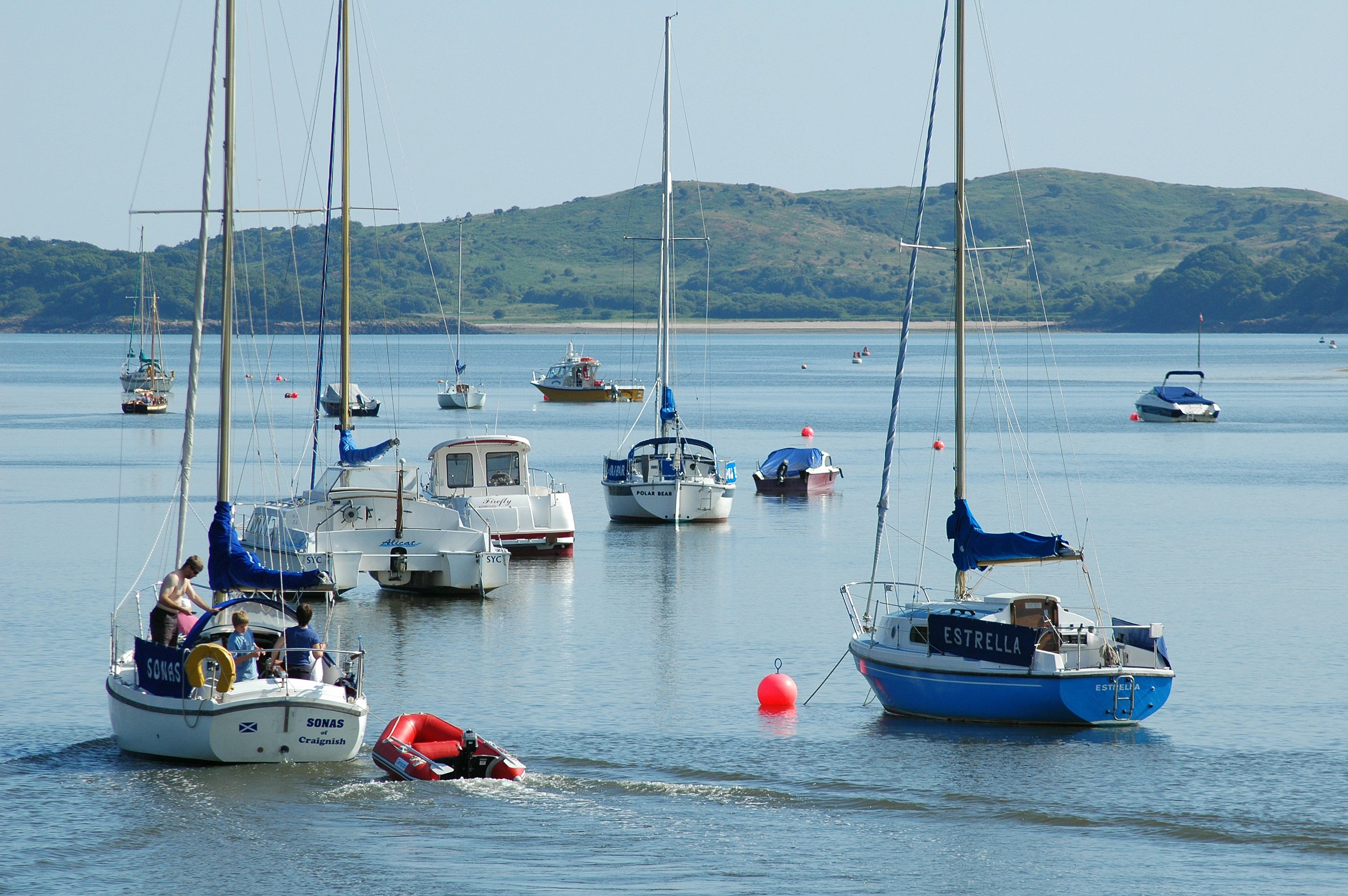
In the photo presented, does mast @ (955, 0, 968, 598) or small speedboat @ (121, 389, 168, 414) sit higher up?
mast @ (955, 0, 968, 598)

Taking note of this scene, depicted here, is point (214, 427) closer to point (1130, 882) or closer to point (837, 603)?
point (837, 603)

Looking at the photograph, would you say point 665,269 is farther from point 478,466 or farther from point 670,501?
point 478,466

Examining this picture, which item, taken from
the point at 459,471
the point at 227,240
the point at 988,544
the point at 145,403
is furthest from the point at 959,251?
the point at 145,403

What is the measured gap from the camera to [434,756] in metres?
21.3

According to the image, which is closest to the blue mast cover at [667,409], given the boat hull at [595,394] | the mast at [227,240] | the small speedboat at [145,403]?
the mast at [227,240]

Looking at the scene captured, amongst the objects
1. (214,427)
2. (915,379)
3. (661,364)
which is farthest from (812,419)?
(915,379)

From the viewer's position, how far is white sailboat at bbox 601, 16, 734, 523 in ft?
163

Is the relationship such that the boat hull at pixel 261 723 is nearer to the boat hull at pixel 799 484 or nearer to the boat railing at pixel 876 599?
the boat railing at pixel 876 599

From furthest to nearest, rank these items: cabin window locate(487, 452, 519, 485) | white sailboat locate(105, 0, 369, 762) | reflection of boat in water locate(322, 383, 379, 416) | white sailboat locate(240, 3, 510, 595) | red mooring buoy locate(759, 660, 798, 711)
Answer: reflection of boat in water locate(322, 383, 379, 416)
cabin window locate(487, 452, 519, 485)
white sailboat locate(240, 3, 510, 595)
red mooring buoy locate(759, 660, 798, 711)
white sailboat locate(105, 0, 369, 762)

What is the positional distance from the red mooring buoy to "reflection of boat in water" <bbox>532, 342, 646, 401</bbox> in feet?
311

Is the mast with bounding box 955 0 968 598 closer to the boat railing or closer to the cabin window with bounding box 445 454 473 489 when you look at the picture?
the boat railing

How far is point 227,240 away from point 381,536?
41.2 ft

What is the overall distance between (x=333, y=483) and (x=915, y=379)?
13631cm

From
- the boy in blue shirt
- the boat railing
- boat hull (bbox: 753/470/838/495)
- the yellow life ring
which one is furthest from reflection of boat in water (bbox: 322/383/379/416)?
the yellow life ring
